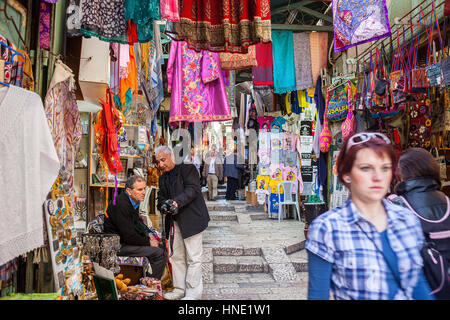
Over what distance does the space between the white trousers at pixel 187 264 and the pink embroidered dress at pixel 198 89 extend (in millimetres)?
1433

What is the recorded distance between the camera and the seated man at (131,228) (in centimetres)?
387

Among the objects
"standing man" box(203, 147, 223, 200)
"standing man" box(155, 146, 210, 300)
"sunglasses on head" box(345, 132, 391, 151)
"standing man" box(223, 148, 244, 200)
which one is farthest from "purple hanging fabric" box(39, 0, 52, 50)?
"standing man" box(203, 147, 223, 200)

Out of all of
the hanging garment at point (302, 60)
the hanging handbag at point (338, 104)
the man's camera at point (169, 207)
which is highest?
the hanging garment at point (302, 60)

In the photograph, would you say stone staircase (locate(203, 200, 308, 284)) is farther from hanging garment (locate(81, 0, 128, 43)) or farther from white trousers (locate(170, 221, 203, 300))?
hanging garment (locate(81, 0, 128, 43))

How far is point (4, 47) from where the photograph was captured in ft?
6.44

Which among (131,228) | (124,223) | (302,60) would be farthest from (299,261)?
(302,60)

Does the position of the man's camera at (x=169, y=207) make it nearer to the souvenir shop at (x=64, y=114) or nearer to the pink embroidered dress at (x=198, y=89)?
the souvenir shop at (x=64, y=114)

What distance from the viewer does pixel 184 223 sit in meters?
3.93

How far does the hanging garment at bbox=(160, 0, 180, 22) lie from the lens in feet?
8.08

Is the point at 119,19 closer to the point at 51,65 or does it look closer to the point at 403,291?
the point at 51,65

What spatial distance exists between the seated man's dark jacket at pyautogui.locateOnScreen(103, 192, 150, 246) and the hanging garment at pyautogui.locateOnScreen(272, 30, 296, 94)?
3.36 m

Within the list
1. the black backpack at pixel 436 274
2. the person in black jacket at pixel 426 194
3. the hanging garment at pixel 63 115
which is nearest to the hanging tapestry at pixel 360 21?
the person in black jacket at pixel 426 194

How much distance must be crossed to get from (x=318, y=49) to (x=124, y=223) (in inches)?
171

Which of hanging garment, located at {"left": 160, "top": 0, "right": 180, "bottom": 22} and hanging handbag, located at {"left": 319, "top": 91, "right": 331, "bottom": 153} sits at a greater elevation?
hanging garment, located at {"left": 160, "top": 0, "right": 180, "bottom": 22}
